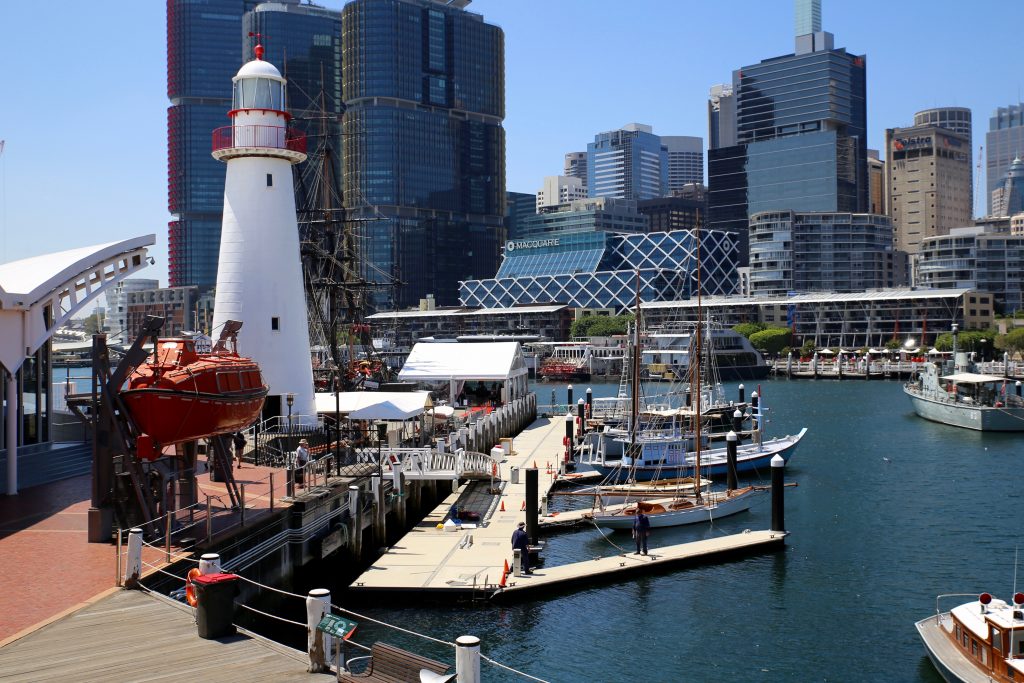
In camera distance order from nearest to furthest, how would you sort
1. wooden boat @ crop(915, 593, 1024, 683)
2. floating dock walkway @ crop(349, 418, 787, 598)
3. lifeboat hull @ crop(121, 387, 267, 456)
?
wooden boat @ crop(915, 593, 1024, 683) → lifeboat hull @ crop(121, 387, 267, 456) → floating dock walkway @ crop(349, 418, 787, 598)

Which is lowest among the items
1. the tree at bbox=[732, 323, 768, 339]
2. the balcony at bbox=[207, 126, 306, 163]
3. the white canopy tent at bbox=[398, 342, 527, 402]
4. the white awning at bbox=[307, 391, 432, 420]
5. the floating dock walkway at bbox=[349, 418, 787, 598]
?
the floating dock walkway at bbox=[349, 418, 787, 598]

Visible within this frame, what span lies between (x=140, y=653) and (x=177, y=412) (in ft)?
32.8

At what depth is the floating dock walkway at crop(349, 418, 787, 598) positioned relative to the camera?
29.2m

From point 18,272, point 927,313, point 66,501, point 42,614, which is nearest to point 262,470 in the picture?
point 66,501

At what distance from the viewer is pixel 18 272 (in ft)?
105

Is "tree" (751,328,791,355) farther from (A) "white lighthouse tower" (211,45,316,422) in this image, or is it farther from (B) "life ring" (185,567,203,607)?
(B) "life ring" (185,567,203,607)

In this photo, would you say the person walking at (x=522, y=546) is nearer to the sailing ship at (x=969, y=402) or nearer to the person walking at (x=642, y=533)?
the person walking at (x=642, y=533)

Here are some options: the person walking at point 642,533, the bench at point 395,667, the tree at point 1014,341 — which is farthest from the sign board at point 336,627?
Result: the tree at point 1014,341

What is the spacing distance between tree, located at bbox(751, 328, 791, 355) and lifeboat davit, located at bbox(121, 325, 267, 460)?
6112 inches

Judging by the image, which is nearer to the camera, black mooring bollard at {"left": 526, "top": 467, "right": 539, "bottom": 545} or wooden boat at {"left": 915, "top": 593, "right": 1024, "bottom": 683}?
wooden boat at {"left": 915, "top": 593, "right": 1024, "bottom": 683}

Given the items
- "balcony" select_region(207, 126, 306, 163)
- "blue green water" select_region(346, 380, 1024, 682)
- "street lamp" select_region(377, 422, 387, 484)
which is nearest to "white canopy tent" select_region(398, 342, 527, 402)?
"street lamp" select_region(377, 422, 387, 484)

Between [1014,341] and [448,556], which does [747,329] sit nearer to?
[1014,341]

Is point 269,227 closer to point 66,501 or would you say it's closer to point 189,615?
point 66,501

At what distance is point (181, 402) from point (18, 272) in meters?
11.5
